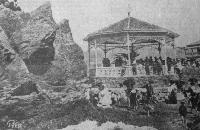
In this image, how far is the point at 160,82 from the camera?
11188mm

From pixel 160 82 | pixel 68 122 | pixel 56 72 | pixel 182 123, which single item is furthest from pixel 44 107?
pixel 160 82

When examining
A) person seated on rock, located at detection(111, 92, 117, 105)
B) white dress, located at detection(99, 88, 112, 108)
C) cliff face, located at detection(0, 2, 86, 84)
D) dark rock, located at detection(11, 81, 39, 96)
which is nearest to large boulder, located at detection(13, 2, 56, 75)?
cliff face, located at detection(0, 2, 86, 84)

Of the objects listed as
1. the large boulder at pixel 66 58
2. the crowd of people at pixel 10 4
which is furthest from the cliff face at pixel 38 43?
the crowd of people at pixel 10 4

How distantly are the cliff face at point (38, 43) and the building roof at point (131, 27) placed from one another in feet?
6.09

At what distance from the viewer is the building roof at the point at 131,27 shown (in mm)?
11150

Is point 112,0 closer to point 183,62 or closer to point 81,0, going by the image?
point 81,0

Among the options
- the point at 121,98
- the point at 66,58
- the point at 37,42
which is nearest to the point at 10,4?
the point at 37,42

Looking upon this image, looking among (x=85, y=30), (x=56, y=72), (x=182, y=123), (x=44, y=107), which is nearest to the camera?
(x=182, y=123)

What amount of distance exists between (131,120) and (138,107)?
1.11 meters

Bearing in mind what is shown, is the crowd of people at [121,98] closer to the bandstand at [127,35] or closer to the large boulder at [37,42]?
the bandstand at [127,35]

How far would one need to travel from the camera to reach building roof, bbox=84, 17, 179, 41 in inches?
439

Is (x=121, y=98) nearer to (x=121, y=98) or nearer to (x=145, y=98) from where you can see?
(x=121, y=98)

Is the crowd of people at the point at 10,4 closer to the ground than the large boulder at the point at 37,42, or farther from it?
farther from it

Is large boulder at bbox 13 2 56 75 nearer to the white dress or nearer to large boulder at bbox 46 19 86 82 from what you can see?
large boulder at bbox 46 19 86 82
